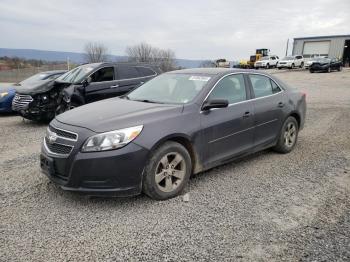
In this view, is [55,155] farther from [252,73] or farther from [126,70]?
[126,70]

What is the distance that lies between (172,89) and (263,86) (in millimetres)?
1686

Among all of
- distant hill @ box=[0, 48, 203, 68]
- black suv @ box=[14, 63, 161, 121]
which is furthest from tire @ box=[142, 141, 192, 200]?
distant hill @ box=[0, 48, 203, 68]

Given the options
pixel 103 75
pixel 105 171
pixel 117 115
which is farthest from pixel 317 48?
pixel 105 171

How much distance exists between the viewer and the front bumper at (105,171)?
348cm

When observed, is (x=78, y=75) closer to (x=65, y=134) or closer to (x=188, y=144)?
(x=65, y=134)

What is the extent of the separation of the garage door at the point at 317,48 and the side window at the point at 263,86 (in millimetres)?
51507

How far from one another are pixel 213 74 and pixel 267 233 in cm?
243

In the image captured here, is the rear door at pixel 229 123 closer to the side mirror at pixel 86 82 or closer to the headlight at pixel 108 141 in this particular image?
the headlight at pixel 108 141

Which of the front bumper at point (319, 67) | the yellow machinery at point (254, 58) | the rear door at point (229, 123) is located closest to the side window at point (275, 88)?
the rear door at point (229, 123)

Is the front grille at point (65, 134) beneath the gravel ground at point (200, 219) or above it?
above

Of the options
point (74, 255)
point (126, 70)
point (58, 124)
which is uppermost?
point (126, 70)

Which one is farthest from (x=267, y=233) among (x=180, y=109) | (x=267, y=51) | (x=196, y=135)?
(x=267, y=51)

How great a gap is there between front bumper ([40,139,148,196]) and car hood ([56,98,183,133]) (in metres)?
0.31

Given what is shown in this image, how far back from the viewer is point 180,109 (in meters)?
4.12
